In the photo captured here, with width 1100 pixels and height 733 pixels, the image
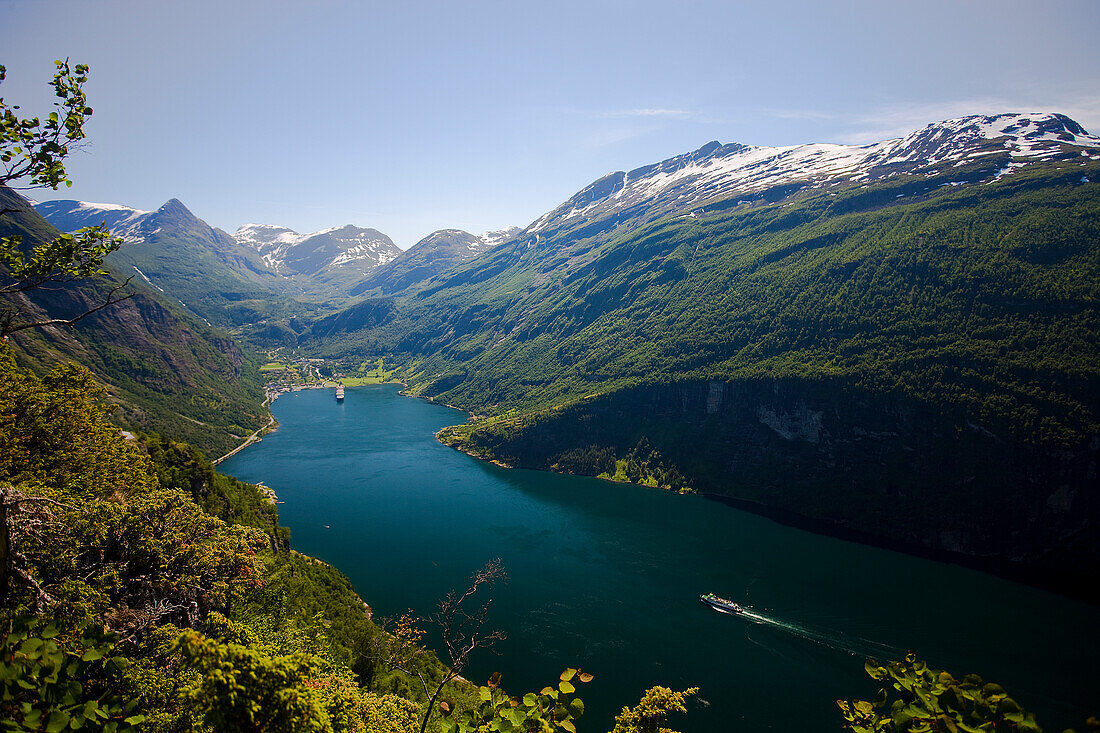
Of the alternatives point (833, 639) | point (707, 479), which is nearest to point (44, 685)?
point (833, 639)

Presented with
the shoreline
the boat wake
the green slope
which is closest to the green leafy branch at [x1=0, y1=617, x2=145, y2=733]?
the boat wake

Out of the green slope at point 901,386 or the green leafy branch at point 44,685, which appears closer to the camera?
the green leafy branch at point 44,685

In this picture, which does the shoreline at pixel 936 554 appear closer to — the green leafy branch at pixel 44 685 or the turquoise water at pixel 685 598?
the turquoise water at pixel 685 598

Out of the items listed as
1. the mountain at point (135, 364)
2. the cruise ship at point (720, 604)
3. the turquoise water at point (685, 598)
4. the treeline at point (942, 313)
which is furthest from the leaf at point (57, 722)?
the mountain at point (135, 364)

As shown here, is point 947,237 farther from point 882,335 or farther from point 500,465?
point 500,465

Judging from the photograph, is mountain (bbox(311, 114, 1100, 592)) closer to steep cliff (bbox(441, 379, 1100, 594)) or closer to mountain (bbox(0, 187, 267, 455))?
steep cliff (bbox(441, 379, 1100, 594))

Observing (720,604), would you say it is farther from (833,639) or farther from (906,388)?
(906,388)

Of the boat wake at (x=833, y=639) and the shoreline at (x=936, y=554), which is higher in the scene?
the boat wake at (x=833, y=639)
